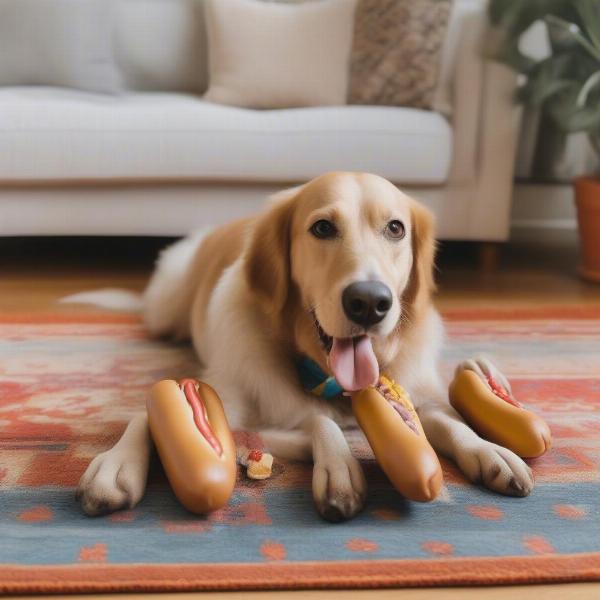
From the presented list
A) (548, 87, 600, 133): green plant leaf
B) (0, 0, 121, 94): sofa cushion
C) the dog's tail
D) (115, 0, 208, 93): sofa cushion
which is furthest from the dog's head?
(115, 0, 208, 93): sofa cushion

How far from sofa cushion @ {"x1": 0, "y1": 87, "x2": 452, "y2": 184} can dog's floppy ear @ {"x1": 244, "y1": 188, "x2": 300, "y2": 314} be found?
134cm

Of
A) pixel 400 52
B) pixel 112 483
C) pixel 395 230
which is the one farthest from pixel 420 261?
pixel 400 52

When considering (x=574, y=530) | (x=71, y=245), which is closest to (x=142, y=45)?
(x=71, y=245)

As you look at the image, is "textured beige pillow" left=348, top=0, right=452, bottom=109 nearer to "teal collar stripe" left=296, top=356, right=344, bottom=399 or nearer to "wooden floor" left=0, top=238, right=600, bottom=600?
"wooden floor" left=0, top=238, right=600, bottom=600

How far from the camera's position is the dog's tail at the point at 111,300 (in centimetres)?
279

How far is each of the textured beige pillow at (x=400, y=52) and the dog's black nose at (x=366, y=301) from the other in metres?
2.07

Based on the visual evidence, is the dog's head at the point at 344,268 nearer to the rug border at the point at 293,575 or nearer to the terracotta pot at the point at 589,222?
the rug border at the point at 293,575

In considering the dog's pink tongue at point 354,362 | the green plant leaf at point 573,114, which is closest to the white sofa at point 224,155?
the green plant leaf at point 573,114

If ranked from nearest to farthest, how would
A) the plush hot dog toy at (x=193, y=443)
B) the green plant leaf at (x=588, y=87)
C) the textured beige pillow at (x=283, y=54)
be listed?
the plush hot dog toy at (x=193, y=443) < the green plant leaf at (x=588, y=87) < the textured beige pillow at (x=283, y=54)

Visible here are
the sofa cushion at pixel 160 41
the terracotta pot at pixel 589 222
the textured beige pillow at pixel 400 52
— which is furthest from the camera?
the sofa cushion at pixel 160 41

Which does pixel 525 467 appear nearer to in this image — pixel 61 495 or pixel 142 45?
pixel 61 495

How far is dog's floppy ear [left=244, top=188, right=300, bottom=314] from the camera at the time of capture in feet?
5.38

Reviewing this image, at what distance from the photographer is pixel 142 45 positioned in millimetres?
3861

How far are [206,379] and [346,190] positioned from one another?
56cm
